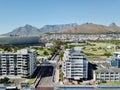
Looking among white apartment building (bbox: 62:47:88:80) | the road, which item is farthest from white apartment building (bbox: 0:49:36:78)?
white apartment building (bbox: 62:47:88:80)

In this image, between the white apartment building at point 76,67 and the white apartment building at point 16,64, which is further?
the white apartment building at point 16,64

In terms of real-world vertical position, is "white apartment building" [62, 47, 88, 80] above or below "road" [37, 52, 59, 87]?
above

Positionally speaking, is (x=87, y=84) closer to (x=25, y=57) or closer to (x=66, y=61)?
(x=66, y=61)

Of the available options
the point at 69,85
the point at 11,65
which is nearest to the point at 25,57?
the point at 11,65

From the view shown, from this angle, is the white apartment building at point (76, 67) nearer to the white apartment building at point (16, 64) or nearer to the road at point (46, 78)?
the road at point (46, 78)

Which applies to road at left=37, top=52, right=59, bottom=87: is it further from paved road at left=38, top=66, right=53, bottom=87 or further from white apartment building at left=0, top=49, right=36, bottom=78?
white apartment building at left=0, top=49, right=36, bottom=78

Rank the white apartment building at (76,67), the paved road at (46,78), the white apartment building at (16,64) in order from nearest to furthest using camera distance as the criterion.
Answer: the paved road at (46,78)
the white apartment building at (76,67)
the white apartment building at (16,64)

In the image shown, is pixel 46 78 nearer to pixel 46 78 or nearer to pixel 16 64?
pixel 46 78

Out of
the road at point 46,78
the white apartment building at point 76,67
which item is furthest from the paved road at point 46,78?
the white apartment building at point 76,67

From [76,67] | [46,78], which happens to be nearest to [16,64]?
[46,78]
